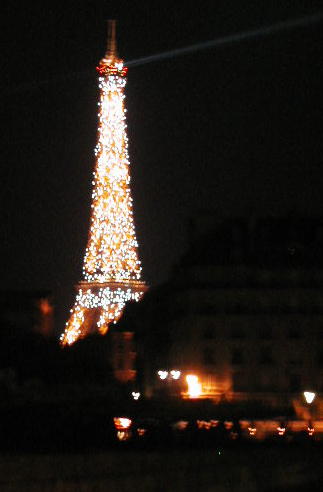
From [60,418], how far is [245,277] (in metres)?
40.3

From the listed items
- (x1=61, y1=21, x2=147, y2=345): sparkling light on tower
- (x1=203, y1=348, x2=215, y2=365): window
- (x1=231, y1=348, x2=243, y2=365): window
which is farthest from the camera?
(x1=61, y1=21, x2=147, y2=345): sparkling light on tower

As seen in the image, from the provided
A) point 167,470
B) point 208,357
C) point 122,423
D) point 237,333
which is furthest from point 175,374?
point 167,470

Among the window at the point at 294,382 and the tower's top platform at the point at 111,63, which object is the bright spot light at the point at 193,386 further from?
the tower's top platform at the point at 111,63

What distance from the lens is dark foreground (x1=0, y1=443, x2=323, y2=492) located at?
3225 centimetres

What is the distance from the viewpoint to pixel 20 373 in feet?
287

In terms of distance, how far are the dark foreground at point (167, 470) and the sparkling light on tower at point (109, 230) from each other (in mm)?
95091

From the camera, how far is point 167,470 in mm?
34250

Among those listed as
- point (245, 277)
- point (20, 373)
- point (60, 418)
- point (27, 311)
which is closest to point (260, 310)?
point (245, 277)

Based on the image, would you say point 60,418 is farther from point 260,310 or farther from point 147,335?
point 147,335

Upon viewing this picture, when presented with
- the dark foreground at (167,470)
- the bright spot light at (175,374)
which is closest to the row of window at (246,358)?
the bright spot light at (175,374)

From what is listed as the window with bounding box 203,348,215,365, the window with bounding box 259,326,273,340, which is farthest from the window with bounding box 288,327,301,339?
the window with bounding box 203,348,215,365

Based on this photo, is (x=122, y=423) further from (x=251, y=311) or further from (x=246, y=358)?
(x=251, y=311)

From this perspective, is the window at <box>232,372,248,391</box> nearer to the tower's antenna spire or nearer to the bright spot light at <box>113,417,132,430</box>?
the bright spot light at <box>113,417,132,430</box>

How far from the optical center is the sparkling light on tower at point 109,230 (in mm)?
135500
